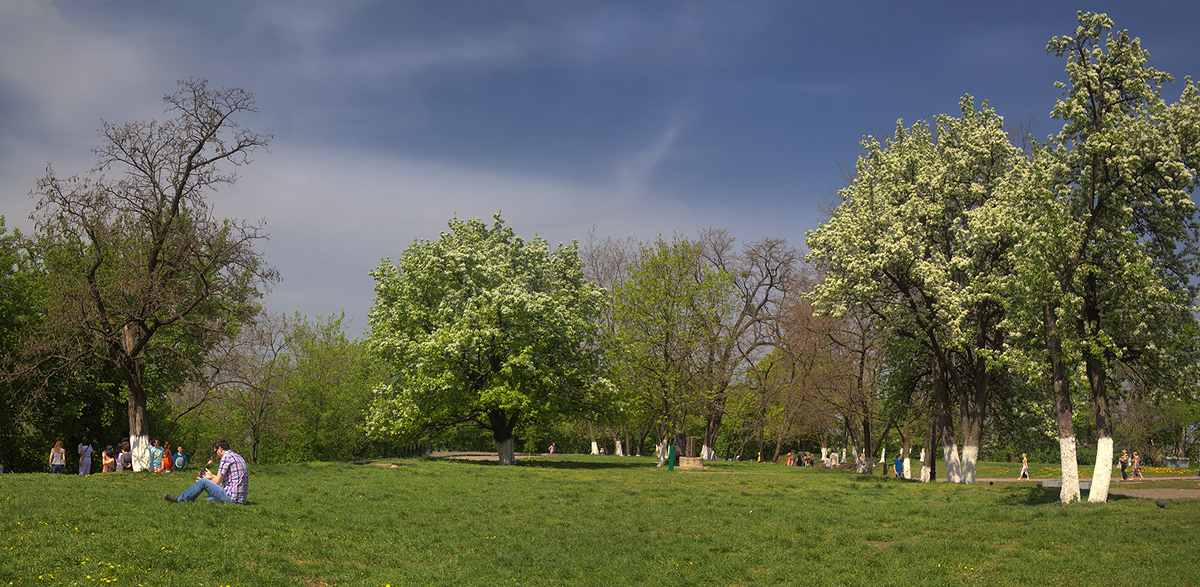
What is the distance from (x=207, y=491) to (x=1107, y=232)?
23.1 metres

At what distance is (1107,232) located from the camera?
21.3 meters

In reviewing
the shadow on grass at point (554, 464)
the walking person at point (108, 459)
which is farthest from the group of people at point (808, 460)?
the walking person at point (108, 459)

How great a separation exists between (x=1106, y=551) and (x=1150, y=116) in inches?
521

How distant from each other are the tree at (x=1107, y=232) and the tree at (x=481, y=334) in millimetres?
20551

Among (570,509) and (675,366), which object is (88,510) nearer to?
(570,509)

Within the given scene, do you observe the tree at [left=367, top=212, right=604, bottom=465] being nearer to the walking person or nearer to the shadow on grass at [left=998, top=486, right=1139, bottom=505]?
the walking person

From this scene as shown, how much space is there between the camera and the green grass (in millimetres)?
11906

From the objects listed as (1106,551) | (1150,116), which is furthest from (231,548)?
(1150,116)

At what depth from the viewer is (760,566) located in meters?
14.5

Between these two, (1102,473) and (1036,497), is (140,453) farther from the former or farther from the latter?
(1102,473)

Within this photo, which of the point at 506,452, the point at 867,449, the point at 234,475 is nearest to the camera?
the point at 234,475

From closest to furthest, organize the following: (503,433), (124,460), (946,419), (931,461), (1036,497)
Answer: (1036,497) < (124,460) < (946,419) < (931,461) < (503,433)

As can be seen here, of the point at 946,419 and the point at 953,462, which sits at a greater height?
the point at 946,419

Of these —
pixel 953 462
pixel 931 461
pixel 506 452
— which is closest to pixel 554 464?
pixel 506 452
